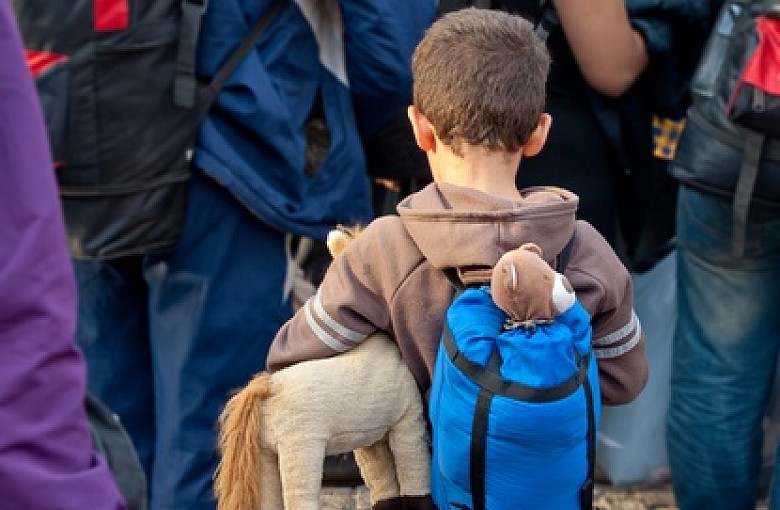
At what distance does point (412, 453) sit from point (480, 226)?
0.35m

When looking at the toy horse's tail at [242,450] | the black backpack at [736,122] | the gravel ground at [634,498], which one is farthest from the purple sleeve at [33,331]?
the gravel ground at [634,498]

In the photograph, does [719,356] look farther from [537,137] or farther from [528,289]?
[528,289]

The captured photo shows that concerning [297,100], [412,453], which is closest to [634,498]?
[297,100]

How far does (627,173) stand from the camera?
10.4ft

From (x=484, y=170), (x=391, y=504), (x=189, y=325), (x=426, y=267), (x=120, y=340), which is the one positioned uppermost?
(x=484, y=170)

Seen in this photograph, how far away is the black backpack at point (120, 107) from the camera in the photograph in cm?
297

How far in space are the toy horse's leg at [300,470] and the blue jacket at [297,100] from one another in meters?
1.25

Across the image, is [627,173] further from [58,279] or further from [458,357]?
[58,279]

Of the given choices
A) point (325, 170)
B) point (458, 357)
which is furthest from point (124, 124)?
point (458, 357)

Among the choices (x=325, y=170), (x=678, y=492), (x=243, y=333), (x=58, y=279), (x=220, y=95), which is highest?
(x=58, y=279)

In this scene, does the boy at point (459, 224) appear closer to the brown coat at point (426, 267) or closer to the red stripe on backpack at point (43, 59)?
the brown coat at point (426, 267)

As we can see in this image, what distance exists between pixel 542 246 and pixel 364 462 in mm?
430

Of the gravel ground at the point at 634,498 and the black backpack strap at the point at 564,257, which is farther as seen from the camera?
the gravel ground at the point at 634,498

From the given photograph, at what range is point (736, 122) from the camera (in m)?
2.96
